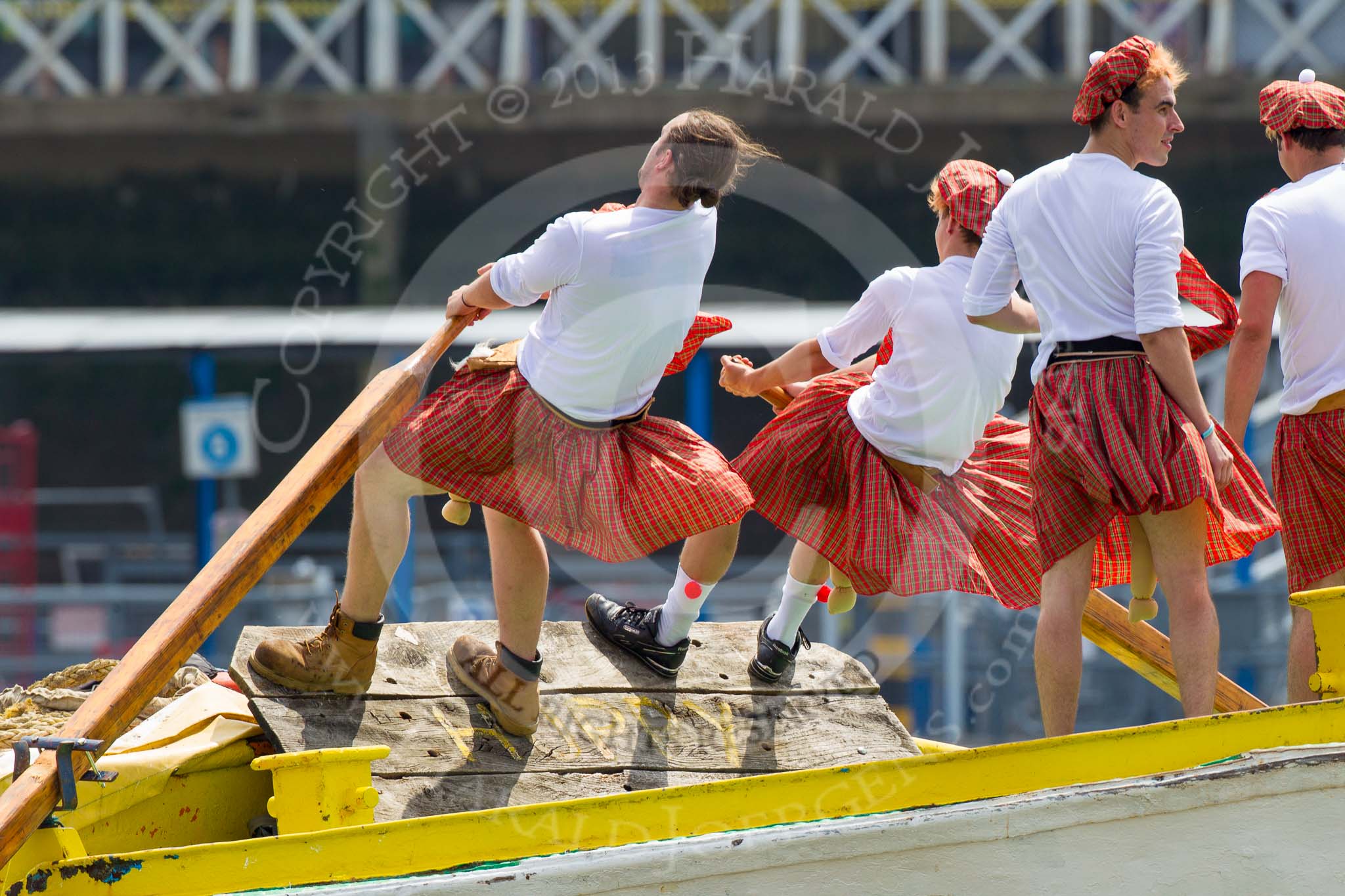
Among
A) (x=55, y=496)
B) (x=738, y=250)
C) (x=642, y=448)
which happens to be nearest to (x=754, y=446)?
(x=642, y=448)

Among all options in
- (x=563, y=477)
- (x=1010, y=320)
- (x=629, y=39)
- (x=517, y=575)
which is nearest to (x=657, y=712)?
(x=517, y=575)

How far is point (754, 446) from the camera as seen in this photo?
154 inches

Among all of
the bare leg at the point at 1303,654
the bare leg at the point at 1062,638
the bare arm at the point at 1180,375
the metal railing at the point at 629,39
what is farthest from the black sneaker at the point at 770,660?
the metal railing at the point at 629,39

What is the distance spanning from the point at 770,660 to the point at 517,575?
91 cm

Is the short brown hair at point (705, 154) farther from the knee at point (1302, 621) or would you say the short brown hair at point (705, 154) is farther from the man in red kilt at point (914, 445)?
the knee at point (1302, 621)

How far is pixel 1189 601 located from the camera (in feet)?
10.2

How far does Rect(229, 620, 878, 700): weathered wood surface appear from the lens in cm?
378

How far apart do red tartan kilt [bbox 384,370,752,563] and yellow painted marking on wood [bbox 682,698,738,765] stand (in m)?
0.61

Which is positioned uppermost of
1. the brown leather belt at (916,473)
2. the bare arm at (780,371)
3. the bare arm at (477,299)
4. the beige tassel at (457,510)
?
the bare arm at (477,299)

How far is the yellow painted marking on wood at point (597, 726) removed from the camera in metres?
3.78

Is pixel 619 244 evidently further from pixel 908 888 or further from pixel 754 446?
pixel 908 888

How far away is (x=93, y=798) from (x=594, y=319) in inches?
57.0

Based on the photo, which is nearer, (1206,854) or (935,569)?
(1206,854)

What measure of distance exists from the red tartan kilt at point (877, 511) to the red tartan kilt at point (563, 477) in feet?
0.87
